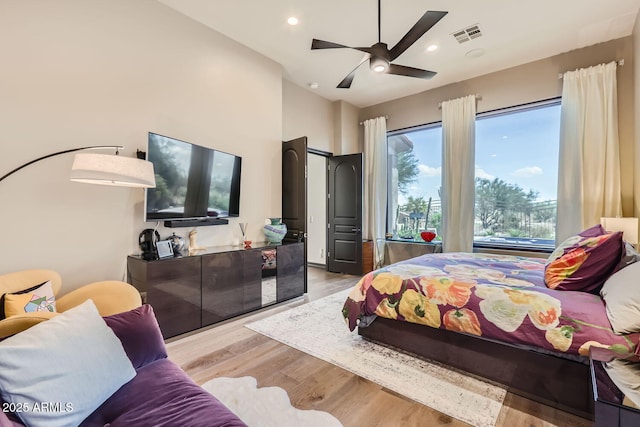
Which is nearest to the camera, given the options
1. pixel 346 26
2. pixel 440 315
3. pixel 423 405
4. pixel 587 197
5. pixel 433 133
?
pixel 423 405

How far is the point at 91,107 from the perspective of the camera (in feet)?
8.95

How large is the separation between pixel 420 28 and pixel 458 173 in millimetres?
2769

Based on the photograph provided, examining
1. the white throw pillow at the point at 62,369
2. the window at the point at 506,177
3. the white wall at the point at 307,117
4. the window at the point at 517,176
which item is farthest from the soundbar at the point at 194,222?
the window at the point at 517,176

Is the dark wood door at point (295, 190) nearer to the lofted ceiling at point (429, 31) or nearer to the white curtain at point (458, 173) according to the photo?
the lofted ceiling at point (429, 31)

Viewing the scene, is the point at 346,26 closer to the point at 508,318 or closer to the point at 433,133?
the point at 433,133

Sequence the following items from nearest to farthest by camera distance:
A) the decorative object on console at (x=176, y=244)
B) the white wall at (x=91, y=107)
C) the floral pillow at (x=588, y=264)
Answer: the floral pillow at (x=588, y=264), the white wall at (x=91, y=107), the decorative object on console at (x=176, y=244)

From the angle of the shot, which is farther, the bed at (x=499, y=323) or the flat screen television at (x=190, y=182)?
the flat screen television at (x=190, y=182)

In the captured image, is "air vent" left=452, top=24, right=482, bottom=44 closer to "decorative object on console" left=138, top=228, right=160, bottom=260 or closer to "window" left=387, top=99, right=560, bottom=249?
"window" left=387, top=99, right=560, bottom=249

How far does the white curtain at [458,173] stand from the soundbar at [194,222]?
11.7ft

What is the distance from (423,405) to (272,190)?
10.8 ft

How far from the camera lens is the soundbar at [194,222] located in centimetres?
320

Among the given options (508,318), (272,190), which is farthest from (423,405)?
(272,190)

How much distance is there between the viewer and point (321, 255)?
655 centimetres

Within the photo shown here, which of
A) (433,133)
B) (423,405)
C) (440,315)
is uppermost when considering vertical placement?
(433,133)
